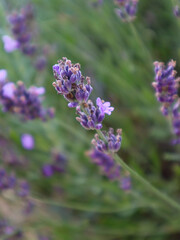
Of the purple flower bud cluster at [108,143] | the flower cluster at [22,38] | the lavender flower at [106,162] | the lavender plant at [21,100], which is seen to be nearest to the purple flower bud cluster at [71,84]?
the purple flower bud cluster at [108,143]

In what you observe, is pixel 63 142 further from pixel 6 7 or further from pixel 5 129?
pixel 6 7

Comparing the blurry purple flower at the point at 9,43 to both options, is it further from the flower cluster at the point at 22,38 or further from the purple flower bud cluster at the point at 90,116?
the purple flower bud cluster at the point at 90,116

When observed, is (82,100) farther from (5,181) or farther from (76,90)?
(5,181)

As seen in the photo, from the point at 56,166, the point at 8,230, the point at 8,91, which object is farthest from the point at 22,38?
the point at 8,230

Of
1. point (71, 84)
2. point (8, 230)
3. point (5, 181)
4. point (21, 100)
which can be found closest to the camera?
point (71, 84)

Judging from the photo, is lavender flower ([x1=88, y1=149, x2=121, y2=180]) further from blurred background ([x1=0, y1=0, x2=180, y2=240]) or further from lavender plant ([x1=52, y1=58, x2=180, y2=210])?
lavender plant ([x1=52, y1=58, x2=180, y2=210])

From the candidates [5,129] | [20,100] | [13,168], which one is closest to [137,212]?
[13,168]
